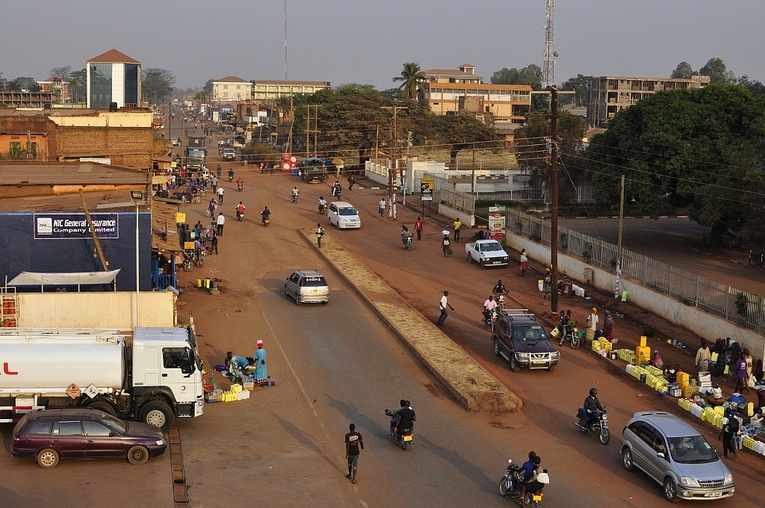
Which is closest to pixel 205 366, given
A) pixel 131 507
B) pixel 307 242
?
pixel 131 507

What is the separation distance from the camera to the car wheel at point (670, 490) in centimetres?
1816

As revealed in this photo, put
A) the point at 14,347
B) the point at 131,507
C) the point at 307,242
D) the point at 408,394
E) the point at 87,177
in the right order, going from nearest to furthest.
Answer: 1. the point at 131,507
2. the point at 14,347
3. the point at 408,394
4. the point at 87,177
5. the point at 307,242

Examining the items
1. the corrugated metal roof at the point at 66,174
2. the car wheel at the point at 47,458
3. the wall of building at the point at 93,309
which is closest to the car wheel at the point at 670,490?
the car wheel at the point at 47,458

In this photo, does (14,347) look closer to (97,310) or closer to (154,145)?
(97,310)

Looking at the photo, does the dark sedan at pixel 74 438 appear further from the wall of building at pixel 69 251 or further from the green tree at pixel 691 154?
the green tree at pixel 691 154

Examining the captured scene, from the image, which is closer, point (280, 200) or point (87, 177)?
point (87, 177)

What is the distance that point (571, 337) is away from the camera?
3150 centimetres

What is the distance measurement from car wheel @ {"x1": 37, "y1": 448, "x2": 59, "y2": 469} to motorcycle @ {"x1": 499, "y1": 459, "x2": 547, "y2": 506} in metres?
9.73

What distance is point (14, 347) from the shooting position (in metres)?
20.5

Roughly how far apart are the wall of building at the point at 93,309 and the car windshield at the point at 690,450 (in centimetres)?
1719

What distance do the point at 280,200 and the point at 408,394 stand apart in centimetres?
4354

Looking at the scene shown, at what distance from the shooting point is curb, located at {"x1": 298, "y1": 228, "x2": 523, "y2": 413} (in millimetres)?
24406

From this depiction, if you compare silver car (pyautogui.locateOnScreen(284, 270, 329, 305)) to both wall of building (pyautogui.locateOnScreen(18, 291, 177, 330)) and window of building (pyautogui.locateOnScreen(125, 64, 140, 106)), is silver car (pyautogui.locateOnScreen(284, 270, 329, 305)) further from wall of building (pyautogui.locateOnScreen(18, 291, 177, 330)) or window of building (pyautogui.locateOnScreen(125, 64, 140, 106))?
window of building (pyautogui.locateOnScreen(125, 64, 140, 106))

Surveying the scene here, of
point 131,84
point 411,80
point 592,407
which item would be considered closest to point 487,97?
point 411,80
